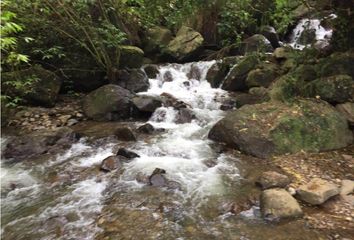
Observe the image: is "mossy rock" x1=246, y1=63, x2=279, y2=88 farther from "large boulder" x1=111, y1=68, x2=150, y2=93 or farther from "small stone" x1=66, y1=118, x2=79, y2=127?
"small stone" x1=66, y1=118, x2=79, y2=127

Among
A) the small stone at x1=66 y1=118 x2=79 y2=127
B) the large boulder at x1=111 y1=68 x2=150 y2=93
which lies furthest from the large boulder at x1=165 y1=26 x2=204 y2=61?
the small stone at x1=66 y1=118 x2=79 y2=127

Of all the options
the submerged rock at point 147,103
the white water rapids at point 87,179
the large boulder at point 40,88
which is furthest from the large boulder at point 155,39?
the white water rapids at point 87,179

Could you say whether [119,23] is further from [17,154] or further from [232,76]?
[17,154]

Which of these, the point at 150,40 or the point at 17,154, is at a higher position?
the point at 150,40

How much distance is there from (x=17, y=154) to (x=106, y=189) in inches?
100

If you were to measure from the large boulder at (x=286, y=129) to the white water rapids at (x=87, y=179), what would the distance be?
1.79ft

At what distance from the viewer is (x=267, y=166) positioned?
6.28 metres

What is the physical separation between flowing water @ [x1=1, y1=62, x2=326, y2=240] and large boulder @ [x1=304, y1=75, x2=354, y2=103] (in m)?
2.68

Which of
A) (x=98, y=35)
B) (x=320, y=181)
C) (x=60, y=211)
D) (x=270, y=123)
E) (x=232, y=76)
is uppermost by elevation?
(x=98, y=35)

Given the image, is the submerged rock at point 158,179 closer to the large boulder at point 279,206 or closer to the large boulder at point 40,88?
the large boulder at point 279,206

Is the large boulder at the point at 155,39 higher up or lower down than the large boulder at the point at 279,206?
higher up

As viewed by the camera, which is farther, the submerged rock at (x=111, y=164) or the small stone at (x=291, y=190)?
the submerged rock at (x=111, y=164)

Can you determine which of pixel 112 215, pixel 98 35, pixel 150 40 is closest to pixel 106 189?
pixel 112 215

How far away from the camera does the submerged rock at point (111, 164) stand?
20.6 feet
